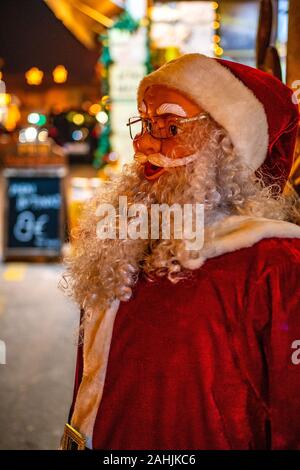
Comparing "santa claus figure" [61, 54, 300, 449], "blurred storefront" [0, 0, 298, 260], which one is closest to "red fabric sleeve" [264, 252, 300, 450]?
"santa claus figure" [61, 54, 300, 449]

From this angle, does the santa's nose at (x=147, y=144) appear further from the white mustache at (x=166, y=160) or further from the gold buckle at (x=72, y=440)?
the gold buckle at (x=72, y=440)

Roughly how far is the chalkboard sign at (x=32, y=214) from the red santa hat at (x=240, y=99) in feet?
23.1

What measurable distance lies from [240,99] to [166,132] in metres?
0.25

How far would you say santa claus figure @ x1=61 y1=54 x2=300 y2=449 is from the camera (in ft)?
5.26

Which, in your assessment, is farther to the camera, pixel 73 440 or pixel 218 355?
pixel 73 440

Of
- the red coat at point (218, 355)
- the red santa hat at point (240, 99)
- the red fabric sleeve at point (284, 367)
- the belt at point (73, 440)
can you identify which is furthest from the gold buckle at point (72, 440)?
the red santa hat at point (240, 99)

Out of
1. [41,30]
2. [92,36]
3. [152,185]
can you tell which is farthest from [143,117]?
[92,36]

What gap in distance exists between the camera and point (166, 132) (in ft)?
5.95

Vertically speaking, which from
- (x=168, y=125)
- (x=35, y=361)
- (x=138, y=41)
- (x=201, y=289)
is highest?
(x=138, y=41)

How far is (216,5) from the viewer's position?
19.9ft

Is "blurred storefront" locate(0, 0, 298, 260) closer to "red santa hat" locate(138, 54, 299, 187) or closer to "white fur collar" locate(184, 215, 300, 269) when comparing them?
"red santa hat" locate(138, 54, 299, 187)

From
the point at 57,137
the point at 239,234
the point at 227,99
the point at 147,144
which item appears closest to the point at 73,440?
the point at 239,234

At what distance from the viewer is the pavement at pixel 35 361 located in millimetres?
4074

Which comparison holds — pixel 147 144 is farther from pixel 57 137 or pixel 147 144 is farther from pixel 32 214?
pixel 57 137
